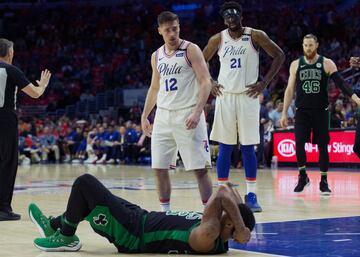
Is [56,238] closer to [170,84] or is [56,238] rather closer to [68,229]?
[68,229]

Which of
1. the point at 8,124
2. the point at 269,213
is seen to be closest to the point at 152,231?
the point at 269,213

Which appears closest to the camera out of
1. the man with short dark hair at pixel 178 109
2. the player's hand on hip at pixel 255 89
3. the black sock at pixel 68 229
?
the black sock at pixel 68 229

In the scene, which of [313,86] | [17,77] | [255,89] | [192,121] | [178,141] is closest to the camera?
[192,121]

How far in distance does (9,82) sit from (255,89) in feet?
8.55

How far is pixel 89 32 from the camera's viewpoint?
34.2 meters

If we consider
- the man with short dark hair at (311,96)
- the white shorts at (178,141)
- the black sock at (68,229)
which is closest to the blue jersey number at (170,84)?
the white shorts at (178,141)

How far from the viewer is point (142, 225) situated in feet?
17.9

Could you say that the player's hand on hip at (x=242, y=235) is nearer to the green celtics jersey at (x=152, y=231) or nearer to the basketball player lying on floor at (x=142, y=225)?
the basketball player lying on floor at (x=142, y=225)

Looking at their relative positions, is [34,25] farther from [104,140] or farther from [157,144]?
[157,144]

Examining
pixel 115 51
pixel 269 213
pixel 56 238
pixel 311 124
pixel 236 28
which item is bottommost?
pixel 269 213

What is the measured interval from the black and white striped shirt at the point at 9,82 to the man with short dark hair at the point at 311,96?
12.0 feet

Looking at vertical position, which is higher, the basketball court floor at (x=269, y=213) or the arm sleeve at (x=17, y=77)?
the arm sleeve at (x=17, y=77)

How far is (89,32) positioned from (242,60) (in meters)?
26.6

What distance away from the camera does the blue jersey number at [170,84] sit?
7199 mm
